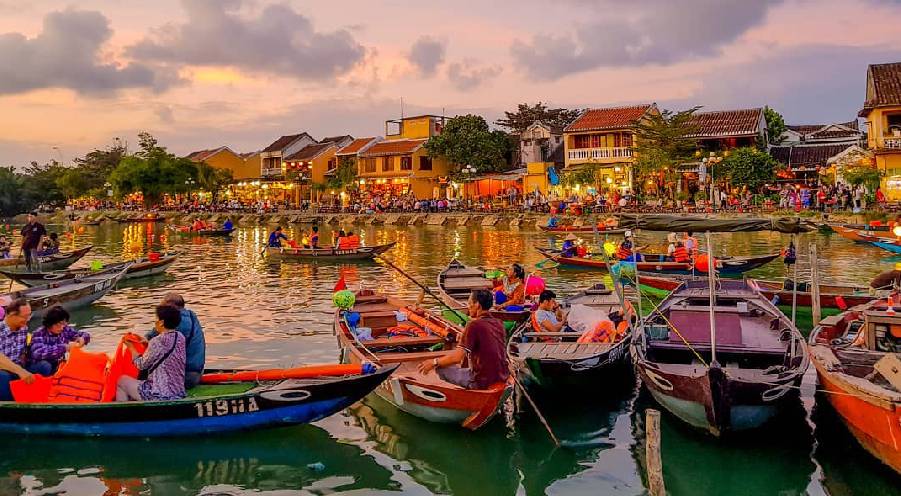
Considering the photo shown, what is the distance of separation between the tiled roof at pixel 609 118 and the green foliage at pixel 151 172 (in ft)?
119

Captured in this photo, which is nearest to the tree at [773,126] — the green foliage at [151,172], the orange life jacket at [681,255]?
the orange life jacket at [681,255]

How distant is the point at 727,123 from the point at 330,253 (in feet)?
84.2

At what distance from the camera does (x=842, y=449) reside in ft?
23.6

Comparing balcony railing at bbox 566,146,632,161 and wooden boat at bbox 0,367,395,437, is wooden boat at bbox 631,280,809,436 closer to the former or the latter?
wooden boat at bbox 0,367,395,437

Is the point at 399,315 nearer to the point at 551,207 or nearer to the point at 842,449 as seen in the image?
the point at 842,449

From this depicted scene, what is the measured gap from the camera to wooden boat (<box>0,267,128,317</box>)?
1362 cm

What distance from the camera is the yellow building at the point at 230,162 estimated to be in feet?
240

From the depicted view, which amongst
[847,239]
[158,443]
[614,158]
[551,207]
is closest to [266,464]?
[158,443]

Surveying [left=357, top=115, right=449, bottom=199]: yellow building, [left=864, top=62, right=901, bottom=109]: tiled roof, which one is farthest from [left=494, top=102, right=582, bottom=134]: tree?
[left=864, top=62, right=901, bottom=109]: tiled roof

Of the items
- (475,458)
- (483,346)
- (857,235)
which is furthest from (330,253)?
(483,346)

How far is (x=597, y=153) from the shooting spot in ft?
143

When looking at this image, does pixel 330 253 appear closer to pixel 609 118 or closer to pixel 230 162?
pixel 609 118

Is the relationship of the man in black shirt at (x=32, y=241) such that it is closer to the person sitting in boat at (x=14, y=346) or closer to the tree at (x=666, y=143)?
the person sitting in boat at (x=14, y=346)

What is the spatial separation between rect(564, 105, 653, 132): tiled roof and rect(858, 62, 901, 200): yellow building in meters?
12.4
